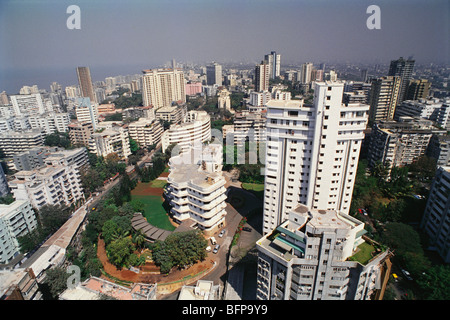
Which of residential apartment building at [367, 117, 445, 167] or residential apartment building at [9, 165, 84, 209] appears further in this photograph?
residential apartment building at [367, 117, 445, 167]

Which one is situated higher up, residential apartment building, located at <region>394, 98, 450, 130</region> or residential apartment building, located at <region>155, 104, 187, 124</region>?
residential apartment building, located at <region>394, 98, 450, 130</region>

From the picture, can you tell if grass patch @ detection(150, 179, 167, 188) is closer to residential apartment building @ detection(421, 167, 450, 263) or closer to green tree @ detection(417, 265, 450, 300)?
green tree @ detection(417, 265, 450, 300)

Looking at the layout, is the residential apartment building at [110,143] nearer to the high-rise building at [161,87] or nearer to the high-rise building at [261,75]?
the high-rise building at [161,87]

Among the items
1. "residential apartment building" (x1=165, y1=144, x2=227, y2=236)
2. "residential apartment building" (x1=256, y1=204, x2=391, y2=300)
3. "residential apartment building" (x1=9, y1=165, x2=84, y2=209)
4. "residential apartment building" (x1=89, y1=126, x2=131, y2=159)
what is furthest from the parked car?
"residential apartment building" (x1=89, y1=126, x2=131, y2=159)

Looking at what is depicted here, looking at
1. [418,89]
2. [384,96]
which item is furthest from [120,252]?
[418,89]

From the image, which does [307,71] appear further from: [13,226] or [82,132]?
[13,226]

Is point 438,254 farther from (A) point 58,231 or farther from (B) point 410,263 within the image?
(A) point 58,231
